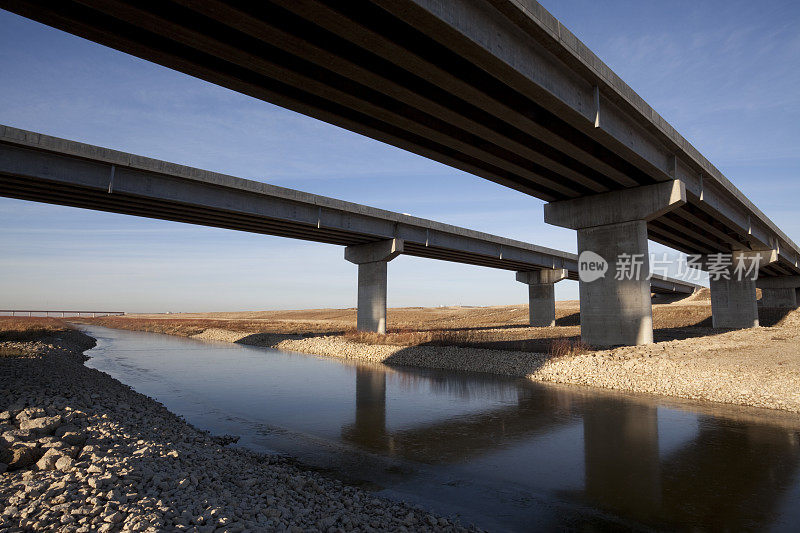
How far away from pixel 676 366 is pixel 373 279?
1039 inches

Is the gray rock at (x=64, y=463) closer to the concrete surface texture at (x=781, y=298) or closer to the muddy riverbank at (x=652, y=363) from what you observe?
the muddy riverbank at (x=652, y=363)

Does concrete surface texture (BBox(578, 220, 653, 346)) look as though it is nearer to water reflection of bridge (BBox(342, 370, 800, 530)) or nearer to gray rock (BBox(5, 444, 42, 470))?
water reflection of bridge (BBox(342, 370, 800, 530))

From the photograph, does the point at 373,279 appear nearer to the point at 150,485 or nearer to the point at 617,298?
the point at 617,298

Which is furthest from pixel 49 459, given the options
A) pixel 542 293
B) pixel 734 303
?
pixel 542 293

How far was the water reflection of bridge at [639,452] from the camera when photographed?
23.4 ft

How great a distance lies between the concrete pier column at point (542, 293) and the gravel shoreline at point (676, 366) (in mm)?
32607

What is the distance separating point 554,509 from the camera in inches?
281

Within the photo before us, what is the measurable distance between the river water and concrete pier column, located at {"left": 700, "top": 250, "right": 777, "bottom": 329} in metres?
36.7

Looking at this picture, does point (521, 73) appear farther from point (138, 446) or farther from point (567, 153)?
point (138, 446)

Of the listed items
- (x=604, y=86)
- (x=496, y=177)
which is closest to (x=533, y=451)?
(x=604, y=86)

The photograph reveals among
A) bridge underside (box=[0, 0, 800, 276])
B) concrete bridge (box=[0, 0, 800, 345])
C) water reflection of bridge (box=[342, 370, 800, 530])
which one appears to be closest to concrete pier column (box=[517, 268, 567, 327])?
concrete bridge (box=[0, 0, 800, 345])

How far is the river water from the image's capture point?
7125 millimetres

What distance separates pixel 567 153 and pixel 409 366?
14.6 m

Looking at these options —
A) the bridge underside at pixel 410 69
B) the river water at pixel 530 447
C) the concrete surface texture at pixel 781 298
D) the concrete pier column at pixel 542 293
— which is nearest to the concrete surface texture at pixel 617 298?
the bridge underside at pixel 410 69
